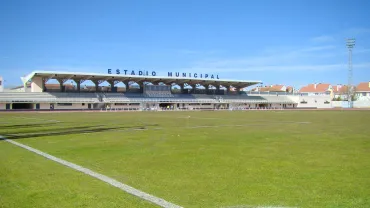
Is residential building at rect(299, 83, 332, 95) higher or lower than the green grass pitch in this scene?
higher

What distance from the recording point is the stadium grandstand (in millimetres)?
82062

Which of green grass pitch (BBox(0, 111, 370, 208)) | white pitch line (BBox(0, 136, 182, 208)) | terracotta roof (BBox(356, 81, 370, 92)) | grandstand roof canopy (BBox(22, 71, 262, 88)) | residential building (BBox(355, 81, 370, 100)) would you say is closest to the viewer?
white pitch line (BBox(0, 136, 182, 208))

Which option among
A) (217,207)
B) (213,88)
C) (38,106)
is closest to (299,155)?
(217,207)

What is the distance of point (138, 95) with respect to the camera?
326 ft

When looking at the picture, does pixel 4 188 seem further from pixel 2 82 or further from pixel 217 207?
pixel 2 82

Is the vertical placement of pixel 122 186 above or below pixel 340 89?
below

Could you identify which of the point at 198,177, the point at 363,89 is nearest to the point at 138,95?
the point at 198,177

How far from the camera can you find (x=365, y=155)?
12.9 metres

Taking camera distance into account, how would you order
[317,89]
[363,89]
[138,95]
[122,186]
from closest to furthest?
[122,186], [138,95], [363,89], [317,89]

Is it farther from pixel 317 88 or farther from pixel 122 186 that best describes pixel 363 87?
pixel 122 186

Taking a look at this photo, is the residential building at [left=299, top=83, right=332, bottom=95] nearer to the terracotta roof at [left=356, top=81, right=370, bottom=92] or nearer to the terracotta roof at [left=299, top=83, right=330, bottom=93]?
the terracotta roof at [left=299, top=83, right=330, bottom=93]

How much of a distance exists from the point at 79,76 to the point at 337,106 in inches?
3645

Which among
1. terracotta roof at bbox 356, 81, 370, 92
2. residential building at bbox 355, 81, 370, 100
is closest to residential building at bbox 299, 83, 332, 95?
residential building at bbox 355, 81, 370, 100

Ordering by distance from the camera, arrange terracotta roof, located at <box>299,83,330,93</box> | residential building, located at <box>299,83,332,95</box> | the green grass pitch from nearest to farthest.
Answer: the green grass pitch
residential building, located at <box>299,83,332,95</box>
terracotta roof, located at <box>299,83,330,93</box>
